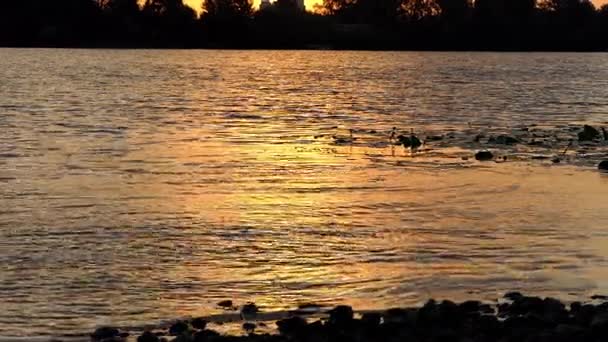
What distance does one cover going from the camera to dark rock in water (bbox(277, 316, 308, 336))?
43.9 ft

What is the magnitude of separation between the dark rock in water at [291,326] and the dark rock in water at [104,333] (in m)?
2.06

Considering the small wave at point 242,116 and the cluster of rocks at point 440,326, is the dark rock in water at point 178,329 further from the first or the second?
the small wave at point 242,116

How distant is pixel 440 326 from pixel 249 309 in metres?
2.86

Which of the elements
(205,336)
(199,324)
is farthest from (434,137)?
(205,336)

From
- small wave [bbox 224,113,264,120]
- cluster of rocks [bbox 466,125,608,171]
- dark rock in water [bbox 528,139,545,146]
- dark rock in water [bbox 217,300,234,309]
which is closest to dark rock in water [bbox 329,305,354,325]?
dark rock in water [bbox 217,300,234,309]

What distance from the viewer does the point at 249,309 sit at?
1488cm

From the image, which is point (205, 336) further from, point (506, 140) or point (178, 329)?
point (506, 140)

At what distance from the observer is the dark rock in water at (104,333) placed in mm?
13698

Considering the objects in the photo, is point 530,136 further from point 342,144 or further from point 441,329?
point 441,329

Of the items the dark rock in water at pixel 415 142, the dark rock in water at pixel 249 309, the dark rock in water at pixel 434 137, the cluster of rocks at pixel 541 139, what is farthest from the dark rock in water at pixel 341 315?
the dark rock in water at pixel 434 137

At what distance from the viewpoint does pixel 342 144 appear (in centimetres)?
3778

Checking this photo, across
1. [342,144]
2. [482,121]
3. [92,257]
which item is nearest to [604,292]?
[92,257]

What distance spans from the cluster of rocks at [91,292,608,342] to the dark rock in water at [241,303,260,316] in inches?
20.2

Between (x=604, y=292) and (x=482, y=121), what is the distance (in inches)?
1368
